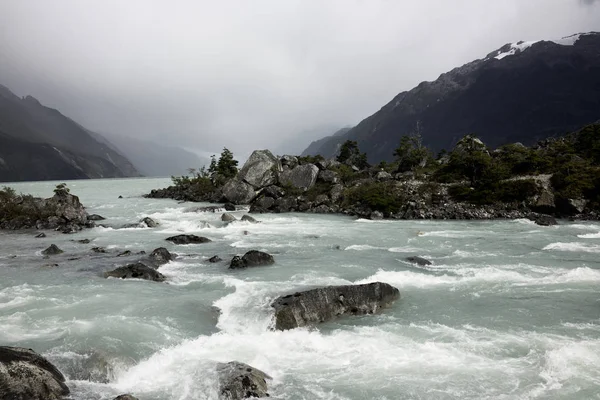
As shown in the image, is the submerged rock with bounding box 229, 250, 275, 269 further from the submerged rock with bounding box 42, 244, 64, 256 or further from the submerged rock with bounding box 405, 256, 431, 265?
the submerged rock with bounding box 42, 244, 64, 256

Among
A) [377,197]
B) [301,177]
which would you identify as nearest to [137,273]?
[377,197]

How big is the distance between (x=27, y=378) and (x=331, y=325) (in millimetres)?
8849

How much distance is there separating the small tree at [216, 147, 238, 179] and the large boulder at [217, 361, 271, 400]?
7047cm

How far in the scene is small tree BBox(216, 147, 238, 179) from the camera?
3164 inches

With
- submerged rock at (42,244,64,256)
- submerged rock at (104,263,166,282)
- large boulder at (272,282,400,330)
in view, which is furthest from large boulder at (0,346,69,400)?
submerged rock at (42,244,64,256)

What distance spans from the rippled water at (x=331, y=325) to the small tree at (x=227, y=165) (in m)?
55.6

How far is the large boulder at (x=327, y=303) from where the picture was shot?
1324 cm

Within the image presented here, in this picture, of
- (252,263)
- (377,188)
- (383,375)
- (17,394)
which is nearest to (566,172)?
(377,188)

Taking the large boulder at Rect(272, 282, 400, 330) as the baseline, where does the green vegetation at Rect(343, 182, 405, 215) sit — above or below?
above

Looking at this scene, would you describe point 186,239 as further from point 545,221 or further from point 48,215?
point 545,221

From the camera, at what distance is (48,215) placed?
127 ft

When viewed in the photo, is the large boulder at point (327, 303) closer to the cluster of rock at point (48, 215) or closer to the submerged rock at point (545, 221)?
the submerged rock at point (545, 221)

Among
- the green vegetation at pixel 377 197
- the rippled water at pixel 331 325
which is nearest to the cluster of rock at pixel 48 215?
the rippled water at pixel 331 325

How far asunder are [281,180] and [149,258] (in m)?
42.0
